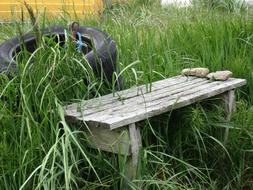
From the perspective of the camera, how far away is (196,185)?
2951 millimetres

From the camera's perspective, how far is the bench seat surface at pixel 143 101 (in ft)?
8.77

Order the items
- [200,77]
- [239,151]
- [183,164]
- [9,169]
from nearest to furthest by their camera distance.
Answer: [9,169], [183,164], [239,151], [200,77]

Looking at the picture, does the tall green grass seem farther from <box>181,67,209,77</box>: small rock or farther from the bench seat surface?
<box>181,67,209,77</box>: small rock

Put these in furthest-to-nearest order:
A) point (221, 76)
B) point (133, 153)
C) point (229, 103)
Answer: point (221, 76), point (229, 103), point (133, 153)

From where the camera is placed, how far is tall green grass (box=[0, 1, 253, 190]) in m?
2.58

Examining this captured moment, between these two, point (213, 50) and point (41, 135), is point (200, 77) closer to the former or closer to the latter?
point (213, 50)

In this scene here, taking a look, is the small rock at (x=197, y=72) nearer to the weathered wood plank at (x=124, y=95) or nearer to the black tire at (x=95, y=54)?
the weathered wood plank at (x=124, y=95)

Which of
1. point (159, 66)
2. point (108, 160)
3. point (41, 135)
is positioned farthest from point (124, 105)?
point (159, 66)

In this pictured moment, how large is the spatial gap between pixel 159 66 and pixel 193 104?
1.00 meters

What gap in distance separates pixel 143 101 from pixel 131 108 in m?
0.18

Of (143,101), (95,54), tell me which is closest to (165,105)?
(143,101)

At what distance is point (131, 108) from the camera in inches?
112

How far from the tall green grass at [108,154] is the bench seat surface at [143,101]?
0.28 ft

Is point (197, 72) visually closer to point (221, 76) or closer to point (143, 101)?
point (221, 76)
